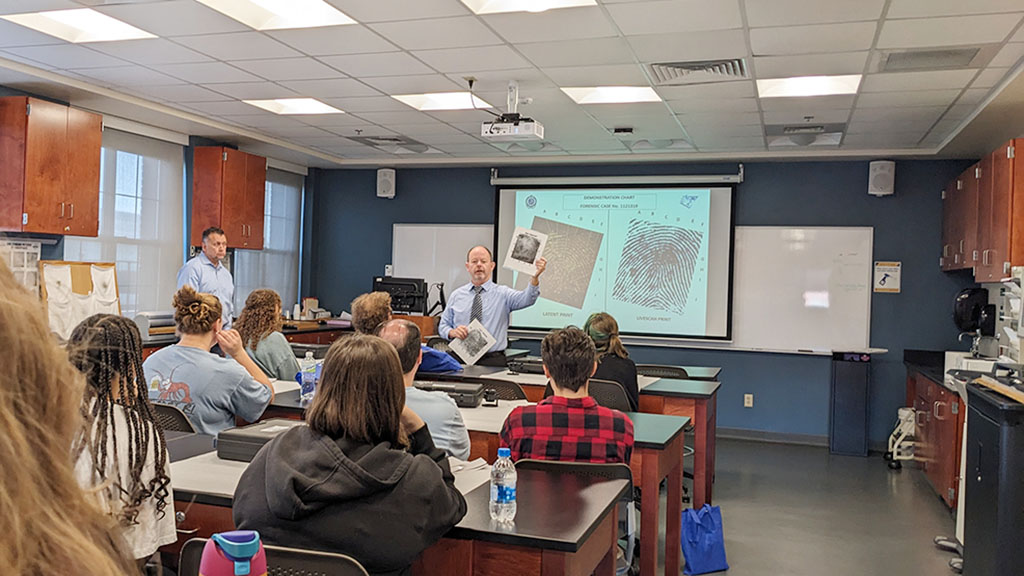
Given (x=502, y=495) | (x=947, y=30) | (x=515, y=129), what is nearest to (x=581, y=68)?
(x=515, y=129)

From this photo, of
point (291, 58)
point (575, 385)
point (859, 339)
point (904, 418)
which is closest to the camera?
point (575, 385)

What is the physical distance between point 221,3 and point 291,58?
868mm

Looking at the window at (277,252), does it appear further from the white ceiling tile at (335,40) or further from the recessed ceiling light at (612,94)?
the recessed ceiling light at (612,94)

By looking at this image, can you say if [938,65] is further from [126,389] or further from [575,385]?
[126,389]

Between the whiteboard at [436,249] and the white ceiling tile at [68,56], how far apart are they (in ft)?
13.6

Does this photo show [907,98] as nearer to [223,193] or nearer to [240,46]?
[240,46]

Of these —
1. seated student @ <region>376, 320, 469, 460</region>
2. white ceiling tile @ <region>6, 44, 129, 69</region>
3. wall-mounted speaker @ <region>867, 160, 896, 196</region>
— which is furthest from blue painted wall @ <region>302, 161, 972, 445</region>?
seated student @ <region>376, 320, 469, 460</region>

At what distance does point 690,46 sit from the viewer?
172 inches

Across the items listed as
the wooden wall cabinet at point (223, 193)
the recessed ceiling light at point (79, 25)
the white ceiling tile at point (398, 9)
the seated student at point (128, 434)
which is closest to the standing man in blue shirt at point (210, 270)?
the wooden wall cabinet at point (223, 193)

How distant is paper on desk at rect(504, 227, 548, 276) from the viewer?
5.87 meters

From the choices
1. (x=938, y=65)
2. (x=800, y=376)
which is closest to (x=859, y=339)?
(x=800, y=376)

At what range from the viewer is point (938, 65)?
4.55 metres

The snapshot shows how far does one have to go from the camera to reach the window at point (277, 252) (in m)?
8.41

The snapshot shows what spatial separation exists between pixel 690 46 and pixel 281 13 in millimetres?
2178
